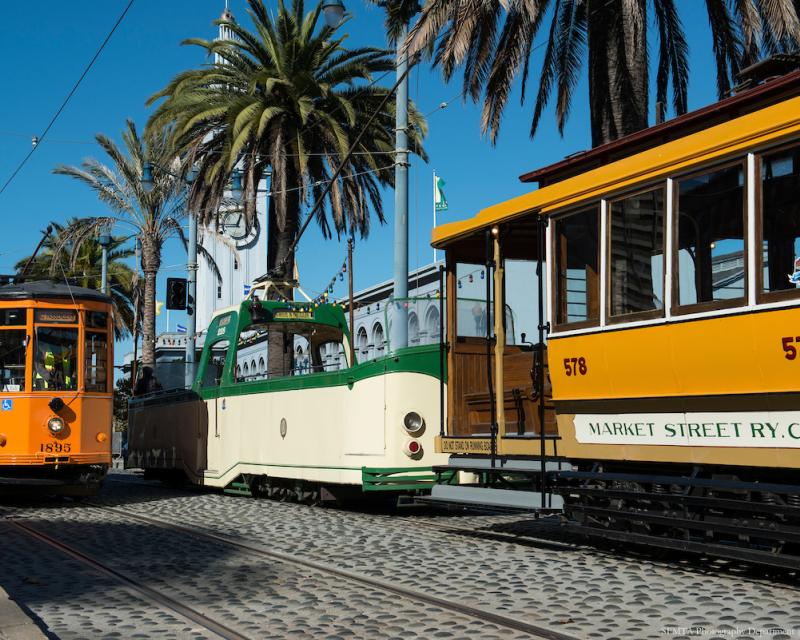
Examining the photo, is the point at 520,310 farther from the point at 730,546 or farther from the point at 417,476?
the point at 730,546

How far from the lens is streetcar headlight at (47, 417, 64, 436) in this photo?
15.6 meters

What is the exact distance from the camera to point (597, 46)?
17.1 m

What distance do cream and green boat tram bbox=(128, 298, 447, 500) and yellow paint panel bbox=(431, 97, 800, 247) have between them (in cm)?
206

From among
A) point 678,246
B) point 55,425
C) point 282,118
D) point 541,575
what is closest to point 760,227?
point 678,246

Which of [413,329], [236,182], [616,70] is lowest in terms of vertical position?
[413,329]

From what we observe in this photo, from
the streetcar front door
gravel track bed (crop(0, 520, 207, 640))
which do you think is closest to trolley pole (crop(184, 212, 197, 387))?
the streetcar front door

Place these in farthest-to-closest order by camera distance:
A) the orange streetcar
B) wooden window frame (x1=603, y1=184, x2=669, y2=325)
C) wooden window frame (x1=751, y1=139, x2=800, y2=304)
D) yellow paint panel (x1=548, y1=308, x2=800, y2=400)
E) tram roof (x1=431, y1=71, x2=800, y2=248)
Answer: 1. the orange streetcar
2. wooden window frame (x1=603, y1=184, x2=669, y2=325)
3. tram roof (x1=431, y1=71, x2=800, y2=248)
4. wooden window frame (x1=751, y1=139, x2=800, y2=304)
5. yellow paint panel (x1=548, y1=308, x2=800, y2=400)

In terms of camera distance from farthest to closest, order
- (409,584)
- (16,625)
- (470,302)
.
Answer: (470,302), (409,584), (16,625)

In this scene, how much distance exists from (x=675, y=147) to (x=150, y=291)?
26.8m

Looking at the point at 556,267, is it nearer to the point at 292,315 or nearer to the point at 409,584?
the point at 409,584

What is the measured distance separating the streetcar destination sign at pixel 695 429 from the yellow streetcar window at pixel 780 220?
0.92m

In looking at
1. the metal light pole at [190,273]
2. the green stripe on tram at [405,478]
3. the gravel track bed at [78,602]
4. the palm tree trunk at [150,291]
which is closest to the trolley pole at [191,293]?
the metal light pole at [190,273]

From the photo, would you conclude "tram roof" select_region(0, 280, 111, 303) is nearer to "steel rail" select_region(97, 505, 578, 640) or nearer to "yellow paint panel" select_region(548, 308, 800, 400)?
"steel rail" select_region(97, 505, 578, 640)

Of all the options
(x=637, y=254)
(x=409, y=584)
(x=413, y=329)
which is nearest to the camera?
(x=409, y=584)
